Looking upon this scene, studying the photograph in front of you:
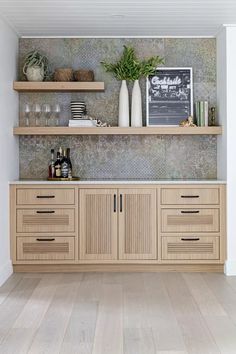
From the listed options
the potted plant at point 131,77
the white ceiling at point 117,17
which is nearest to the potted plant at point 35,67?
the white ceiling at point 117,17

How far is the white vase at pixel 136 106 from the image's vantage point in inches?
251

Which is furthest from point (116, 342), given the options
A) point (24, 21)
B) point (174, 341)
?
point (24, 21)

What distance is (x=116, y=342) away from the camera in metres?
3.75

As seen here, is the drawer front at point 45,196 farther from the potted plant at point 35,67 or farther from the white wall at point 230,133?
the white wall at point 230,133

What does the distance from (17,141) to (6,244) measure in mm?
1163

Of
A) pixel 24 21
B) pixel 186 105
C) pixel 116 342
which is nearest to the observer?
pixel 116 342

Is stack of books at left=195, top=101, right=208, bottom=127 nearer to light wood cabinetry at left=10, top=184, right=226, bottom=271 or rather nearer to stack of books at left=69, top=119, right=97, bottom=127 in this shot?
light wood cabinetry at left=10, top=184, right=226, bottom=271

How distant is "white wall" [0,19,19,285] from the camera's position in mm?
5727

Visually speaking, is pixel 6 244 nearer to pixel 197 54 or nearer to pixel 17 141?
pixel 17 141

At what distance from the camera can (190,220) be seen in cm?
608

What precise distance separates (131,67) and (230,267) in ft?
7.03

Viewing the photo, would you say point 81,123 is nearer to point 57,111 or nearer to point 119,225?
point 57,111

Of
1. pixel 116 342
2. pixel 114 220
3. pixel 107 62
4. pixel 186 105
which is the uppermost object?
pixel 107 62

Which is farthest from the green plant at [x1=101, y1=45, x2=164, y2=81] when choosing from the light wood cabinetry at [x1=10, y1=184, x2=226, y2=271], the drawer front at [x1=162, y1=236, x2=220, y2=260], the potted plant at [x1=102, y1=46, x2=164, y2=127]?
the drawer front at [x1=162, y1=236, x2=220, y2=260]
